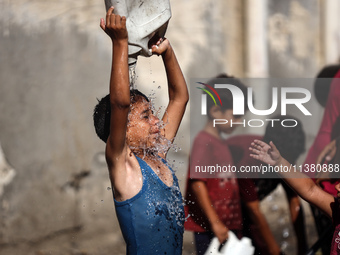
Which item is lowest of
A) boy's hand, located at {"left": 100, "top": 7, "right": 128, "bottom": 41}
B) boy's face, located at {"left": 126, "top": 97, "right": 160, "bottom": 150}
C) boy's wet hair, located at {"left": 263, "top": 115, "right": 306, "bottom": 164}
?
boy's wet hair, located at {"left": 263, "top": 115, "right": 306, "bottom": 164}

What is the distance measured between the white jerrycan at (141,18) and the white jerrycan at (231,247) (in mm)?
1555

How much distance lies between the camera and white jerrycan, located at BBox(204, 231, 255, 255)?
3.67m

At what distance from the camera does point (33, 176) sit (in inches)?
212

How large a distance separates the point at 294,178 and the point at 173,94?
2.39 feet

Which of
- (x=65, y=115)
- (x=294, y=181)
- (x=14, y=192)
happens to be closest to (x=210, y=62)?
(x=65, y=115)

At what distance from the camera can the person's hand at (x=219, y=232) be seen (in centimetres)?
365

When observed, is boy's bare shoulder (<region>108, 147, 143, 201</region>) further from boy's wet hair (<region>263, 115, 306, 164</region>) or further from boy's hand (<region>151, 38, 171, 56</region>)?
boy's wet hair (<region>263, 115, 306, 164</region>)

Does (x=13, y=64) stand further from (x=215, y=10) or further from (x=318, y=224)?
(x=318, y=224)

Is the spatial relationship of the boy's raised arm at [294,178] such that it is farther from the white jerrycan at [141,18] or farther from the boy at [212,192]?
the boy at [212,192]

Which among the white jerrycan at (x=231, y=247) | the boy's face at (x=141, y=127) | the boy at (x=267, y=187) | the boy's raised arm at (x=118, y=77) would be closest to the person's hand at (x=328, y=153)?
the boy at (x=267, y=187)

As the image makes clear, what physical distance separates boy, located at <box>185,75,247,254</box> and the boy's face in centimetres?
119

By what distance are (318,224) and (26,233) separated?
2.69 m

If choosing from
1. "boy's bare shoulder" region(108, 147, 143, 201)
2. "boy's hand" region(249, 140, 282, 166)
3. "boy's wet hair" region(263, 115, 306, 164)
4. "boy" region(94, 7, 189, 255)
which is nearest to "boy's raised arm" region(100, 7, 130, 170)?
"boy" region(94, 7, 189, 255)

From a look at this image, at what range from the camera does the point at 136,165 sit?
254 centimetres
